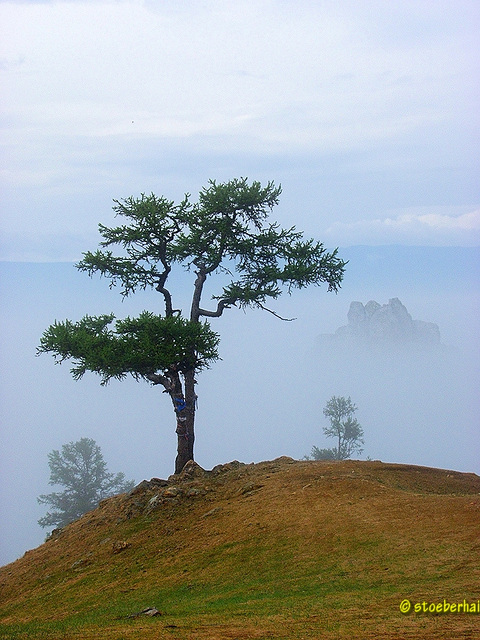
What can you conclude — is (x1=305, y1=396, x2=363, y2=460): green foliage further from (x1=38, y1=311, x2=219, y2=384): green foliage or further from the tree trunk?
(x1=38, y1=311, x2=219, y2=384): green foliage

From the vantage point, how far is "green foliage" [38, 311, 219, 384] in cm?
3088

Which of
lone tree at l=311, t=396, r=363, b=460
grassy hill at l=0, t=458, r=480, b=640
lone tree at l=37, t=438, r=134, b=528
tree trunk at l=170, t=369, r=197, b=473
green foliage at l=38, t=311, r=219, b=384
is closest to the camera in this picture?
grassy hill at l=0, t=458, r=480, b=640

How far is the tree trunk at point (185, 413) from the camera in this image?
3327 cm

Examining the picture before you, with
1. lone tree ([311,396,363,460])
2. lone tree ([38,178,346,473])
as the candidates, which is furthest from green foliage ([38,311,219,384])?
lone tree ([311,396,363,460])

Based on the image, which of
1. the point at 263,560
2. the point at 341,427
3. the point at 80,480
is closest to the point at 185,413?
the point at 263,560

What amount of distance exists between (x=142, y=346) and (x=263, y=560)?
1190 centimetres

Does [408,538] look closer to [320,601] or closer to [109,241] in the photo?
[320,601]

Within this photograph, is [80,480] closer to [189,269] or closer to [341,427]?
[341,427]

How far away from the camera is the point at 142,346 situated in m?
30.8

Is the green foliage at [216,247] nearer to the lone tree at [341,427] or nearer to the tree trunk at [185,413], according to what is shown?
the tree trunk at [185,413]

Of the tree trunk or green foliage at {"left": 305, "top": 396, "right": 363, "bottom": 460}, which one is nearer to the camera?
the tree trunk

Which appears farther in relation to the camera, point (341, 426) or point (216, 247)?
point (341, 426)

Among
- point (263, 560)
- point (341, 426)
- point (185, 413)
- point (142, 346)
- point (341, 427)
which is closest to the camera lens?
point (263, 560)

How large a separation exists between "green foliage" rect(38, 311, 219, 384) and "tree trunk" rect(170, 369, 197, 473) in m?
1.19
